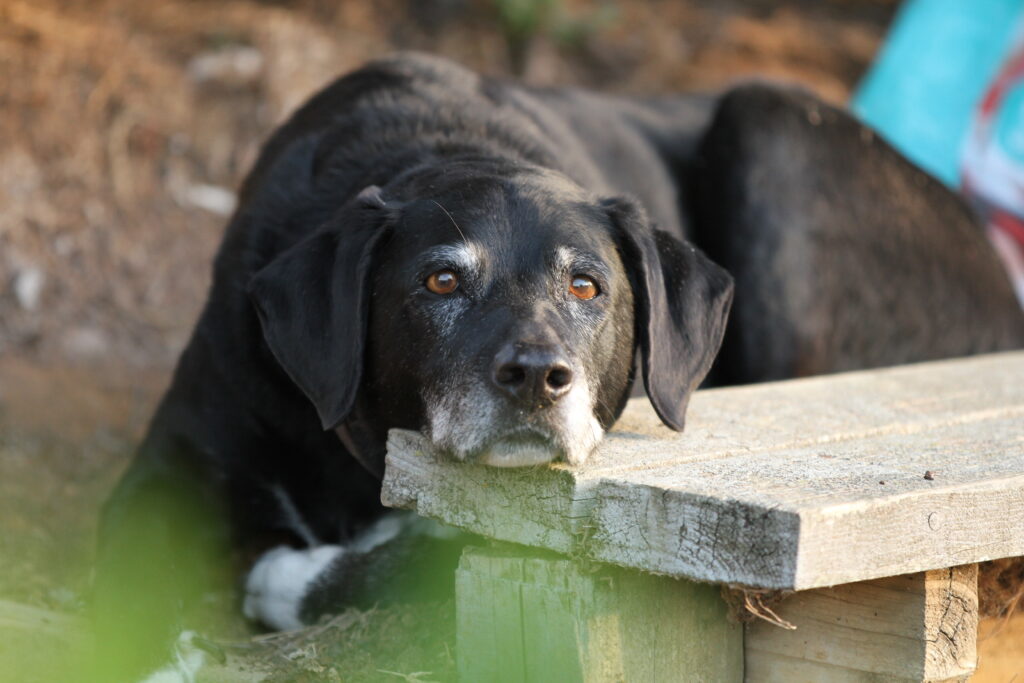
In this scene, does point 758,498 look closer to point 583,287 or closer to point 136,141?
point 583,287

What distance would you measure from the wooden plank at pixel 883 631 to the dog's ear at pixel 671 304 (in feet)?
1.81

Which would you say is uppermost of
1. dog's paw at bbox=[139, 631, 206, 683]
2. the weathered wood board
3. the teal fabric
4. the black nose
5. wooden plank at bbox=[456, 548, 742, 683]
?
the teal fabric

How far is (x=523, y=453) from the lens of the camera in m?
2.31

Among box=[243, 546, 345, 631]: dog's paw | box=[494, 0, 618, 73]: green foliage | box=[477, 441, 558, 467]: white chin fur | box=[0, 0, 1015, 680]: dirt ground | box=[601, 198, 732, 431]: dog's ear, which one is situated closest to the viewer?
box=[477, 441, 558, 467]: white chin fur

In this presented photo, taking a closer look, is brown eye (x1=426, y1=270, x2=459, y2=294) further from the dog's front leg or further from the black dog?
the dog's front leg

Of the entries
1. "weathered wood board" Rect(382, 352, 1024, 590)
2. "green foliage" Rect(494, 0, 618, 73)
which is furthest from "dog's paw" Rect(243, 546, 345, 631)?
"green foliage" Rect(494, 0, 618, 73)

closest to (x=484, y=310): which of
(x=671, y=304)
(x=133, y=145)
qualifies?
(x=671, y=304)

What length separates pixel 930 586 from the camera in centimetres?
225

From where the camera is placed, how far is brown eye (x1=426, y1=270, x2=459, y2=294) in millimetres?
2572

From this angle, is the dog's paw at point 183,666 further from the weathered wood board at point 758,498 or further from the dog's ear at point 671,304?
the dog's ear at point 671,304

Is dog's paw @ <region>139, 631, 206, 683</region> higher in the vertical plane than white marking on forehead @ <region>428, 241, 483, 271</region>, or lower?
lower

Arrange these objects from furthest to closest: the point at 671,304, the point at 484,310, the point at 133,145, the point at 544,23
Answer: the point at 544,23 < the point at 133,145 < the point at 671,304 < the point at 484,310

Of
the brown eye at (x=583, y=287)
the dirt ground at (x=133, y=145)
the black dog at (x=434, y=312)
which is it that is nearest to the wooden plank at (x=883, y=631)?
the black dog at (x=434, y=312)

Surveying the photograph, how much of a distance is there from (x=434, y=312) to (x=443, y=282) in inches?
2.7
